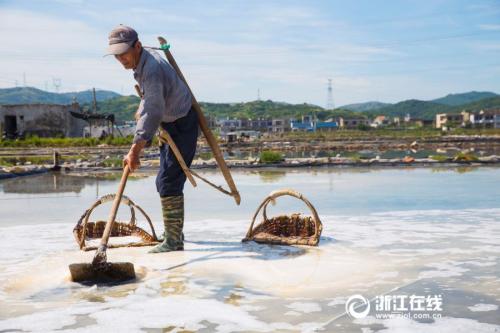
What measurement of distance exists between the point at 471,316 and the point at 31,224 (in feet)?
13.6

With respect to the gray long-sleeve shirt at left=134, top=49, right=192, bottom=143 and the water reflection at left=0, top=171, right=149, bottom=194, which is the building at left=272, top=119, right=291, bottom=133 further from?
the gray long-sleeve shirt at left=134, top=49, right=192, bottom=143

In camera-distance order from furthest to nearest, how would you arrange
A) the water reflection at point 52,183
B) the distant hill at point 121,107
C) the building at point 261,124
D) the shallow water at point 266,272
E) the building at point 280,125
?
the distant hill at point 121,107 → the building at point 261,124 → the building at point 280,125 → the water reflection at point 52,183 → the shallow water at point 266,272

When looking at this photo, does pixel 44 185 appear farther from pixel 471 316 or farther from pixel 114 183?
pixel 471 316

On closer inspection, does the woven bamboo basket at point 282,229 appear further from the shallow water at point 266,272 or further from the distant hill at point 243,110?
the distant hill at point 243,110

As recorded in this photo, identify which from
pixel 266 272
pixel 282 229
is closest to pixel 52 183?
pixel 282 229

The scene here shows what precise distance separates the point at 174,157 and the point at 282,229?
3.66 ft

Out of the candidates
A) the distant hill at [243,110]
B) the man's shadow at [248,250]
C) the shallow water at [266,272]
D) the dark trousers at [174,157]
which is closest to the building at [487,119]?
the distant hill at [243,110]

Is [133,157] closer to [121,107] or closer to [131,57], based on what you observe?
[131,57]

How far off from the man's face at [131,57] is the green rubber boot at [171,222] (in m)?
0.91

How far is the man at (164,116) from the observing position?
3553mm

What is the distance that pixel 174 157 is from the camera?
390 cm

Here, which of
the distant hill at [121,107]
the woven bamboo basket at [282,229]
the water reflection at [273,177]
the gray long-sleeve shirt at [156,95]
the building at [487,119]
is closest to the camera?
the gray long-sleeve shirt at [156,95]

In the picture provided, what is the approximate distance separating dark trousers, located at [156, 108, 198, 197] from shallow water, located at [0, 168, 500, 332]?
450 mm

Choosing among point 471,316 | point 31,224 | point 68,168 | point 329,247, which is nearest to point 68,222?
point 31,224
